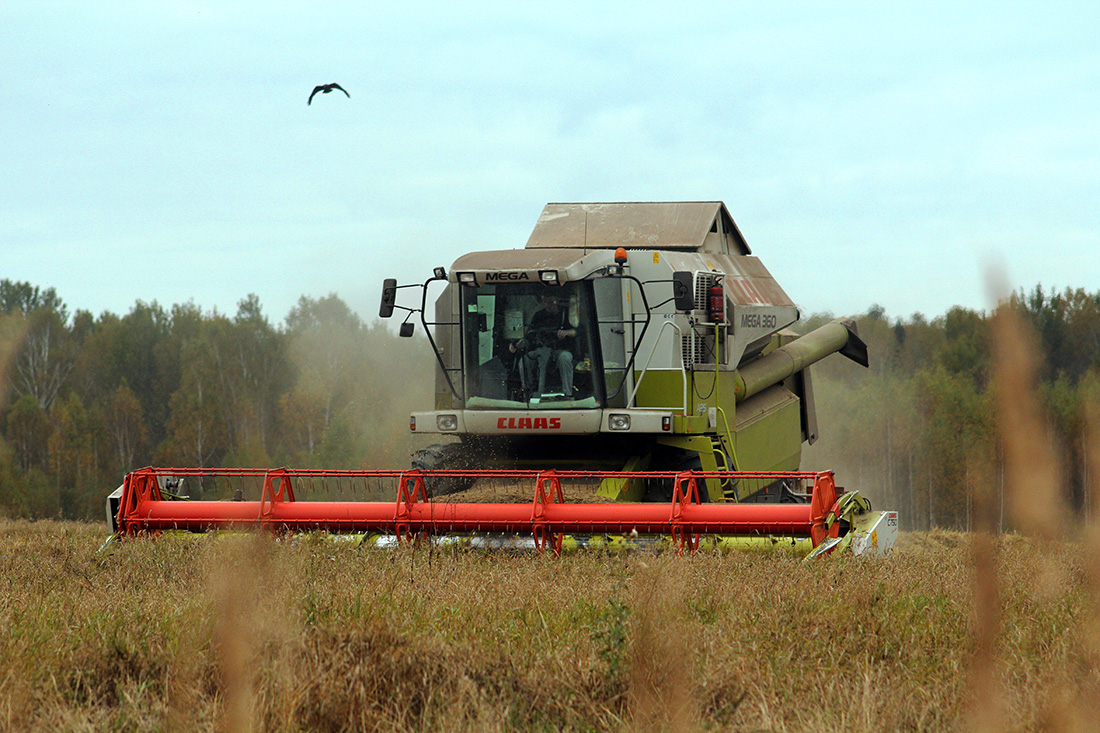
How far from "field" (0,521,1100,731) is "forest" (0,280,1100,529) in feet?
62.4

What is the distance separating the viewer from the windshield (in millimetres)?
8578

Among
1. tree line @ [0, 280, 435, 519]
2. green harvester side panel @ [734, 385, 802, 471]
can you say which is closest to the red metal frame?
green harvester side panel @ [734, 385, 802, 471]

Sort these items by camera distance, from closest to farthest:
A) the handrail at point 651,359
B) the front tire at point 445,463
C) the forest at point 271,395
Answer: the handrail at point 651,359, the front tire at point 445,463, the forest at point 271,395

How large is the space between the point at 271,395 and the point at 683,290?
3364 centimetres

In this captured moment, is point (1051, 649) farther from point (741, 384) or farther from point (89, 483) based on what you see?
point (89, 483)

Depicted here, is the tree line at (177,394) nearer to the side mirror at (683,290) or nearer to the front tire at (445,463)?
the front tire at (445,463)

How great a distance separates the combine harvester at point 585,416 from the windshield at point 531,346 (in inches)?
0.4

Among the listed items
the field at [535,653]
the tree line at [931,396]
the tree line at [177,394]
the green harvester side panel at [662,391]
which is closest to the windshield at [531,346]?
the green harvester side panel at [662,391]

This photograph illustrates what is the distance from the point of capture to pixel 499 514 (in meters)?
7.11

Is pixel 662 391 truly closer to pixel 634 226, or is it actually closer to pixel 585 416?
pixel 585 416

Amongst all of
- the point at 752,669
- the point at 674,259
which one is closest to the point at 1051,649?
the point at 752,669

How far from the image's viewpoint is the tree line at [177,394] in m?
33.5

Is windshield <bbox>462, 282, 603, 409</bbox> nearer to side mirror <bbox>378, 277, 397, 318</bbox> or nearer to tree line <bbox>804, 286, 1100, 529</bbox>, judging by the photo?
side mirror <bbox>378, 277, 397, 318</bbox>

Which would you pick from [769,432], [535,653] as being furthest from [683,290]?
[535,653]
